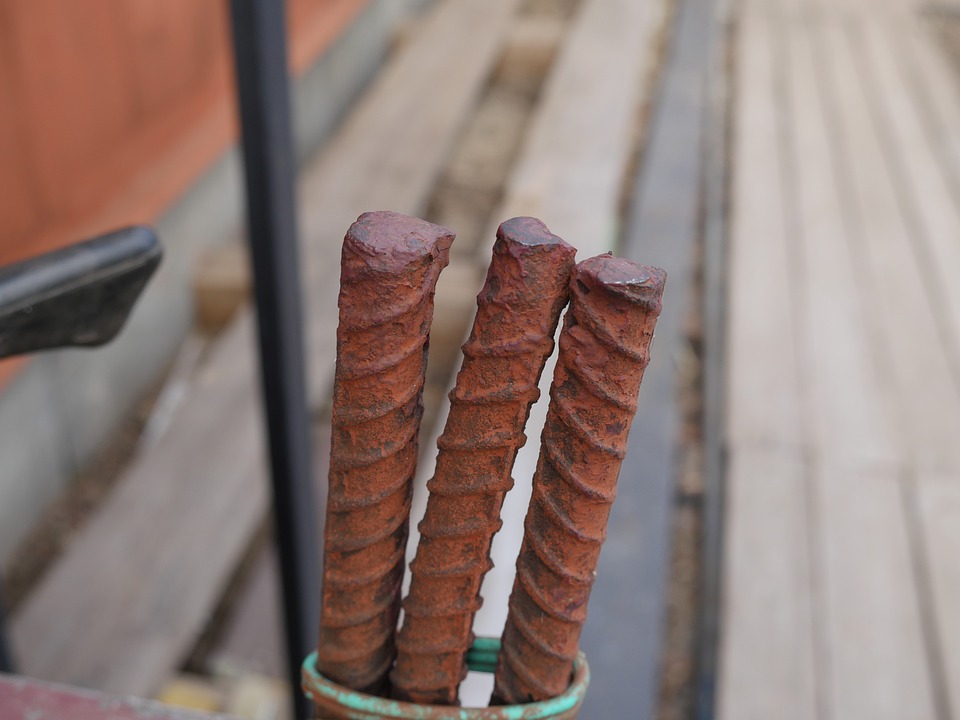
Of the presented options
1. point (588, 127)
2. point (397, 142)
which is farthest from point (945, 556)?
point (397, 142)

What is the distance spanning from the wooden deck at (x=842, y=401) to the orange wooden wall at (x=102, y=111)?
160 centimetres

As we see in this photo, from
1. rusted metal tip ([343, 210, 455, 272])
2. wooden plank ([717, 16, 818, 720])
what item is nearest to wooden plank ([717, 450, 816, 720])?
wooden plank ([717, 16, 818, 720])

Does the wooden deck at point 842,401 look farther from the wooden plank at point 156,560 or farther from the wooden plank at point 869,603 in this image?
the wooden plank at point 156,560

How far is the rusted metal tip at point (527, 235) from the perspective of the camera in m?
0.44

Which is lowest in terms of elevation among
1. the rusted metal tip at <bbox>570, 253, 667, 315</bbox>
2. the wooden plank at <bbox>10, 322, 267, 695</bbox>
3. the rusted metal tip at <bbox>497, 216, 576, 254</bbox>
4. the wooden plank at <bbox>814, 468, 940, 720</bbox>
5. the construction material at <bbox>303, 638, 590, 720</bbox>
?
the wooden plank at <bbox>10, 322, 267, 695</bbox>

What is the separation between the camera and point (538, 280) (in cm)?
44

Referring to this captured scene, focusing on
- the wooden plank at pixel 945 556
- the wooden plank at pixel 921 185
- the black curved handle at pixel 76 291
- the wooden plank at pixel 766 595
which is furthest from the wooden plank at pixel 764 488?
the black curved handle at pixel 76 291

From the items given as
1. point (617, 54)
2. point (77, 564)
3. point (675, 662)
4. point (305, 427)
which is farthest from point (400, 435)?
point (617, 54)

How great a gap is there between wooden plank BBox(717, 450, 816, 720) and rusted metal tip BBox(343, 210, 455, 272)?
122 centimetres

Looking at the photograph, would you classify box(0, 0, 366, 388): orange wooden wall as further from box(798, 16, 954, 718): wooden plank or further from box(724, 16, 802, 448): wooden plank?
box(798, 16, 954, 718): wooden plank

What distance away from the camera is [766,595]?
162cm

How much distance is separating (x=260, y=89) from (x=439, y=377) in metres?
1.43

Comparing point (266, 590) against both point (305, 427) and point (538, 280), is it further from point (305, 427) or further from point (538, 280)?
point (538, 280)

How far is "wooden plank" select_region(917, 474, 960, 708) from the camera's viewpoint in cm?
152
